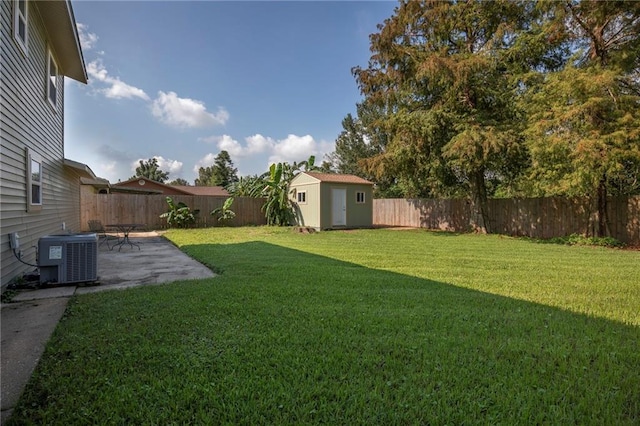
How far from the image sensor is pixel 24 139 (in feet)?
18.9

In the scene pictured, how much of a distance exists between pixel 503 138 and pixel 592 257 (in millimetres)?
5344

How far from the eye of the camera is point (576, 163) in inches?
395

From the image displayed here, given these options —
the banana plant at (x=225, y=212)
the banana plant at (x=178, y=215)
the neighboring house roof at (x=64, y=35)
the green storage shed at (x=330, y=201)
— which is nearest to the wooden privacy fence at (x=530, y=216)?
the green storage shed at (x=330, y=201)

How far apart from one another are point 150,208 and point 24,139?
12.0 meters

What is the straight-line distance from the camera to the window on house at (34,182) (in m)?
5.88

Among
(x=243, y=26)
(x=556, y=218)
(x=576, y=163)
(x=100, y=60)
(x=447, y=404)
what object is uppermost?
(x=243, y=26)

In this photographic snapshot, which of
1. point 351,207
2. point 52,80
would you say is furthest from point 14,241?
point 351,207

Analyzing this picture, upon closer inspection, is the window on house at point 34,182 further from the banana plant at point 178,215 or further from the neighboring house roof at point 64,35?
the banana plant at point 178,215

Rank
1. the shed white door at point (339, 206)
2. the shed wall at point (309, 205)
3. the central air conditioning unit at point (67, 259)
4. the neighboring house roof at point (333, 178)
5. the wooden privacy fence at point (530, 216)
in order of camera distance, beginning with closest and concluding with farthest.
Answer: the central air conditioning unit at point (67, 259) < the wooden privacy fence at point (530, 216) < the shed wall at point (309, 205) < the neighboring house roof at point (333, 178) < the shed white door at point (339, 206)

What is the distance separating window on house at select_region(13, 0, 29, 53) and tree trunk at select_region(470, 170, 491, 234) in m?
14.9

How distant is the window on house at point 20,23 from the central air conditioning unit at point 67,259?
309 cm

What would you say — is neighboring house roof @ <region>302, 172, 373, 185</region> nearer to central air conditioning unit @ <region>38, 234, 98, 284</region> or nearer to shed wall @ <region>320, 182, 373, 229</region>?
shed wall @ <region>320, 182, 373, 229</region>

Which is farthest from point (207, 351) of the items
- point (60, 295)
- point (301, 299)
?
point (60, 295)

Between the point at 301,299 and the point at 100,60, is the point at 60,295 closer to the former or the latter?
the point at 301,299
